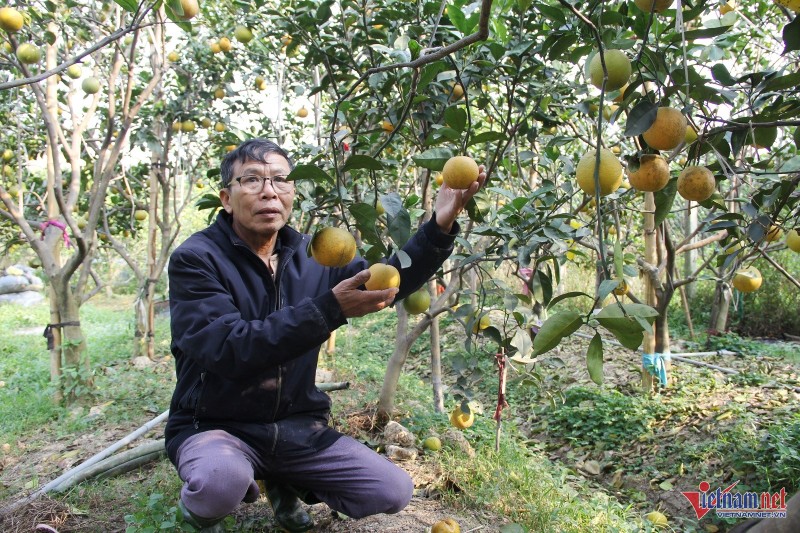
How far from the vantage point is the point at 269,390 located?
1653mm

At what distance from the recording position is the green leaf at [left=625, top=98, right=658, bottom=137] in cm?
94

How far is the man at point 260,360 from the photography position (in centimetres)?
143

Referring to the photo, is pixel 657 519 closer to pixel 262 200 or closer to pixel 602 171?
pixel 602 171

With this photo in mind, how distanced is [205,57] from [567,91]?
2.88 metres

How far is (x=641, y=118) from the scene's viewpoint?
958mm

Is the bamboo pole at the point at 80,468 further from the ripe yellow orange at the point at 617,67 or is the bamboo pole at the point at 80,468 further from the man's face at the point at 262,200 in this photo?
the ripe yellow orange at the point at 617,67

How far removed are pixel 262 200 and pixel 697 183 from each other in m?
1.08

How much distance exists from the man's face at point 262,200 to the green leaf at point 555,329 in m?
1.02

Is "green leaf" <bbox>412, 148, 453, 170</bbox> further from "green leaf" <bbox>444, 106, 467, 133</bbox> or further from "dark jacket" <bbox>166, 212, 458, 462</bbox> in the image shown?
"dark jacket" <bbox>166, 212, 458, 462</bbox>

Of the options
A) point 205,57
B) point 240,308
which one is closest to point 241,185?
point 240,308

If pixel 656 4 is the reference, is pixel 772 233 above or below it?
below

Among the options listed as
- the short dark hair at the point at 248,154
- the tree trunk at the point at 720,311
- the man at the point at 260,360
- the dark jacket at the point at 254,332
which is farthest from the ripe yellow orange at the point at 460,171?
the tree trunk at the point at 720,311

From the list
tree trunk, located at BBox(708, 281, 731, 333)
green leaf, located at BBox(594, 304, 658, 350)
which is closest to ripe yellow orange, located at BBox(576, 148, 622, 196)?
green leaf, located at BBox(594, 304, 658, 350)

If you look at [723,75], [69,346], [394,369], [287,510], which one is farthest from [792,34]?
[69,346]
